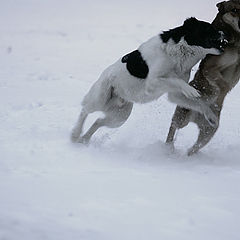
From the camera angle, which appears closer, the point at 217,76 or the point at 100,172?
the point at 100,172

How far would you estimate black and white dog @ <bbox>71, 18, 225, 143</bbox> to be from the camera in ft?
15.6

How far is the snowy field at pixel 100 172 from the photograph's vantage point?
2.72 m

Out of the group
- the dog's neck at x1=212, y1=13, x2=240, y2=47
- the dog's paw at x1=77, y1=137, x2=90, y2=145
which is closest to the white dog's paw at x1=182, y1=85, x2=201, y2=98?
the dog's neck at x1=212, y1=13, x2=240, y2=47

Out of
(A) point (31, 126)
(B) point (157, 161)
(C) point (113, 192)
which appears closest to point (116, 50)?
(A) point (31, 126)

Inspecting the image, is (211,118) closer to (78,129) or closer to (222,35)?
(222,35)

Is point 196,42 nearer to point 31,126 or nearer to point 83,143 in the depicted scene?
point 83,143

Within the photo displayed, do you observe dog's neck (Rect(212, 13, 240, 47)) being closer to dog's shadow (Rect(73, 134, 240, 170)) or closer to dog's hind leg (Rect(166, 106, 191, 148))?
dog's hind leg (Rect(166, 106, 191, 148))

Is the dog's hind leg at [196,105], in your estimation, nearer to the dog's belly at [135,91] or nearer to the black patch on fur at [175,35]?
the dog's belly at [135,91]

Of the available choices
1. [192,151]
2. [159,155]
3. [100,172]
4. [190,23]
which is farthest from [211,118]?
[100,172]

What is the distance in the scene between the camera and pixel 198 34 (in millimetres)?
4758

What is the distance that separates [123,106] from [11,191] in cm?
257

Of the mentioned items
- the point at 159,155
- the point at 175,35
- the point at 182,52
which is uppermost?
the point at 175,35

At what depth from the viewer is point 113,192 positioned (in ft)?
10.8

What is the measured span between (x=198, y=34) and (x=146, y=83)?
29.5 inches
